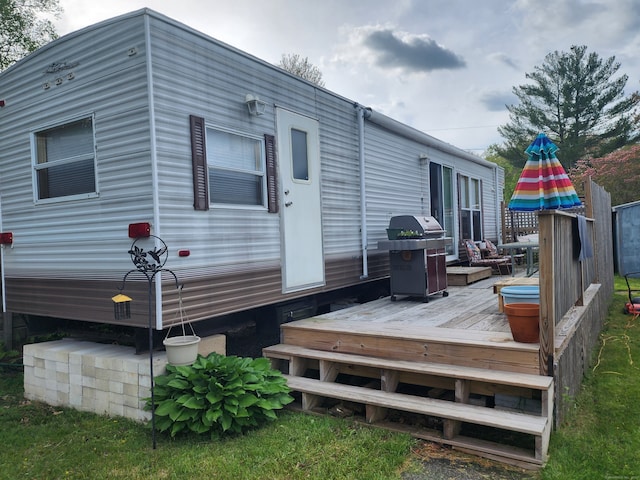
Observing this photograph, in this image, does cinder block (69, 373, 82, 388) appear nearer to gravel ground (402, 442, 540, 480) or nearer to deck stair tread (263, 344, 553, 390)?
deck stair tread (263, 344, 553, 390)

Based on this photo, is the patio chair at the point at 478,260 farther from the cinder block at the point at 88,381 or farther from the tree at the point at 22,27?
the tree at the point at 22,27

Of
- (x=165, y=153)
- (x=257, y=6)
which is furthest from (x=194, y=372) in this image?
(x=257, y=6)

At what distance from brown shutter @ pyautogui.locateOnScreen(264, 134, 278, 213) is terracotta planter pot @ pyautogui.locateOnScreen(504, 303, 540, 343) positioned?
236cm

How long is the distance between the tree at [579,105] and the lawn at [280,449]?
2028 centimetres

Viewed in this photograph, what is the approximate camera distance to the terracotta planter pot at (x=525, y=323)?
Result: 10.7ft

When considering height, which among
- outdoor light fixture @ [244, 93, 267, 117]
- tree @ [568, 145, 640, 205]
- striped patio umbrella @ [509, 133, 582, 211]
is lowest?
striped patio umbrella @ [509, 133, 582, 211]

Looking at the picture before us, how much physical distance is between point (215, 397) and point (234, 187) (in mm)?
1865

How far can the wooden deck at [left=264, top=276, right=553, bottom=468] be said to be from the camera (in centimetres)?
296

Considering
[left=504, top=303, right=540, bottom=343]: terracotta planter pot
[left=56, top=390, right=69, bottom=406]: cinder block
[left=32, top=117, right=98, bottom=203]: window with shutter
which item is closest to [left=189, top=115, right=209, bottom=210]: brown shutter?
[left=32, top=117, right=98, bottom=203]: window with shutter

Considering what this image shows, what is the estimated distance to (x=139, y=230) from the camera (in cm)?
354

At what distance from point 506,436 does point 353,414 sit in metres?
1.10

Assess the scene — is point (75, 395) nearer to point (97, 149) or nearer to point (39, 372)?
point (39, 372)

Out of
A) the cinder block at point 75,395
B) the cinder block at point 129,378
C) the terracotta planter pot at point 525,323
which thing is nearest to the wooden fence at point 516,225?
the terracotta planter pot at point 525,323

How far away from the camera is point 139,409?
3.61m
